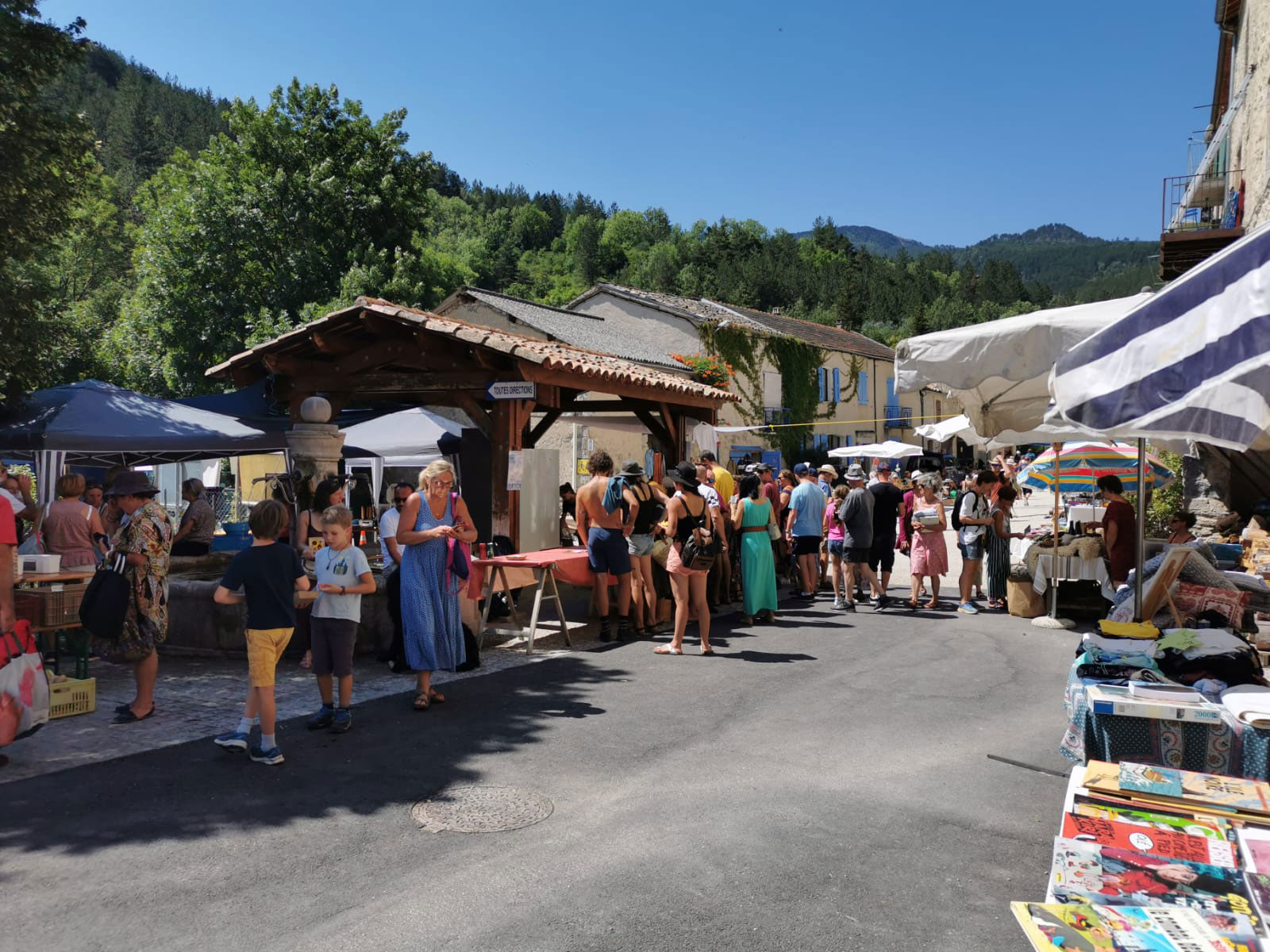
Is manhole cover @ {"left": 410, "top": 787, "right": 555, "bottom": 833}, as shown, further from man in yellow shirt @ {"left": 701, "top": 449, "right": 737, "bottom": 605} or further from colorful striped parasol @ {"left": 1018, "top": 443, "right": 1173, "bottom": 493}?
colorful striped parasol @ {"left": 1018, "top": 443, "right": 1173, "bottom": 493}

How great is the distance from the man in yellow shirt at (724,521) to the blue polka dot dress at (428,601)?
16.1 ft

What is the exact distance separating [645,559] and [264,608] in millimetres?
4944

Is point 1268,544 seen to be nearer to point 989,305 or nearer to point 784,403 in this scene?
point 784,403

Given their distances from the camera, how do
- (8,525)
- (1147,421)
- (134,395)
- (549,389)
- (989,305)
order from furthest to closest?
1. (989,305)
2. (134,395)
3. (549,389)
4. (8,525)
5. (1147,421)

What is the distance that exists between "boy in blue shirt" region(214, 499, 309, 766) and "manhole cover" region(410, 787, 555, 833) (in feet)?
3.73

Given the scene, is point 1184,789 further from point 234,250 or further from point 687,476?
point 234,250

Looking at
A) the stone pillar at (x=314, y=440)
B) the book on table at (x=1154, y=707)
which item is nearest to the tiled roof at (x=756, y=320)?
the stone pillar at (x=314, y=440)

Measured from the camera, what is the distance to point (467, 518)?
643cm

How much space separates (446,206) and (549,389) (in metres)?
99.6

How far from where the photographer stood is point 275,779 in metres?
4.86

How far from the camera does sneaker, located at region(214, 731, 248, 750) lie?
5.19 m

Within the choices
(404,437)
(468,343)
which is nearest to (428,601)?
(468,343)

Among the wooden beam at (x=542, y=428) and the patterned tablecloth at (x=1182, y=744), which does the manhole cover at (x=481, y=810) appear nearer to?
the patterned tablecloth at (x=1182, y=744)

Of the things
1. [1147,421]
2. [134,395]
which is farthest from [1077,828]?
[134,395]
